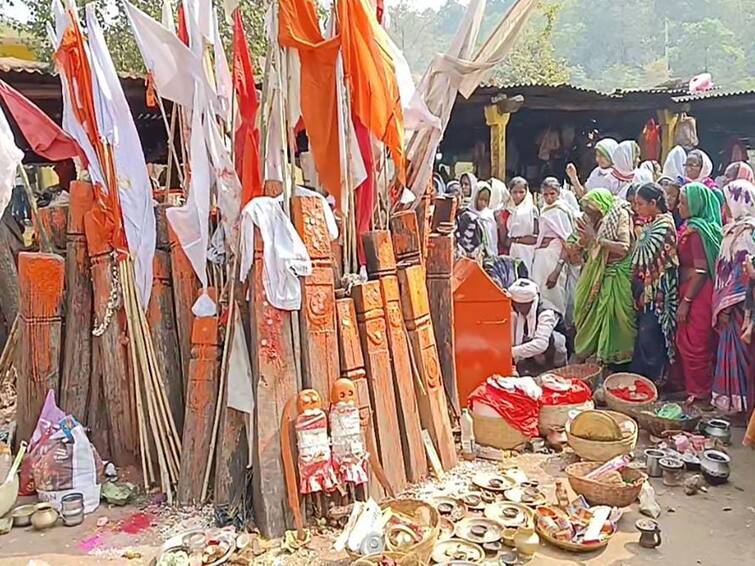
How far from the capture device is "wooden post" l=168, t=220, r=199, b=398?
4.14 metres

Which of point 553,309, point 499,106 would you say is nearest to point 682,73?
point 499,106

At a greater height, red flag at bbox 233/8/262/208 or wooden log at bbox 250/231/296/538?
red flag at bbox 233/8/262/208

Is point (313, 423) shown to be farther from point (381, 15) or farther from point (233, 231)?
point (381, 15)

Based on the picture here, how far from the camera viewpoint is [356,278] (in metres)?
3.94

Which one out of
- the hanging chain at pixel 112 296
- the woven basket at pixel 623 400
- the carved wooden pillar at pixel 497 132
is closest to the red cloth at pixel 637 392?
the woven basket at pixel 623 400

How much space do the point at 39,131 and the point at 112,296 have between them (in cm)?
114

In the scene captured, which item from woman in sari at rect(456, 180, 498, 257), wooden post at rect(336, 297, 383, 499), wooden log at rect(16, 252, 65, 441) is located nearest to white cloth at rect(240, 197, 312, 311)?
wooden post at rect(336, 297, 383, 499)

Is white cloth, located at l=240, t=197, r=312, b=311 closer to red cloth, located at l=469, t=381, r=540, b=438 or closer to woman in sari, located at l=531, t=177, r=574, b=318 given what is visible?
red cloth, located at l=469, t=381, r=540, b=438

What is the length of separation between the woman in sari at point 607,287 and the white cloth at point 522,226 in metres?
1.14

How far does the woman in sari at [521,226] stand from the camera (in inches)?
280

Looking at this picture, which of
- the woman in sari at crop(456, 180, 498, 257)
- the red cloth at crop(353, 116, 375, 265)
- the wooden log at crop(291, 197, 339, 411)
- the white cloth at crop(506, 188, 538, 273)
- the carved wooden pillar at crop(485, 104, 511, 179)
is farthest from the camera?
the carved wooden pillar at crop(485, 104, 511, 179)

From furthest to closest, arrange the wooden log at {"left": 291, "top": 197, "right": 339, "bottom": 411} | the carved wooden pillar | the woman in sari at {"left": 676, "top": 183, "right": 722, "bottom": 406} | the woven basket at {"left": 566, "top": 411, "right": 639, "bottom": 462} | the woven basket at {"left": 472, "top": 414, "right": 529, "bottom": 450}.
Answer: the carved wooden pillar → the woman in sari at {"left": 676, "top": 183, "right": 722, "bottom": 406} → the woven basket at {"left": 472, "top": 414, "right": 529, "bottom": 450} → the woven basket at {"left": 566, "top": 411, "right": 639, "bottom": 462} → the wooden log at {"left": 291, "top": 197, "right": 339, "bottom": 411}

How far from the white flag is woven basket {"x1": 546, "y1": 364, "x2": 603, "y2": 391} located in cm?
333

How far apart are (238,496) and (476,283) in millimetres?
2070
